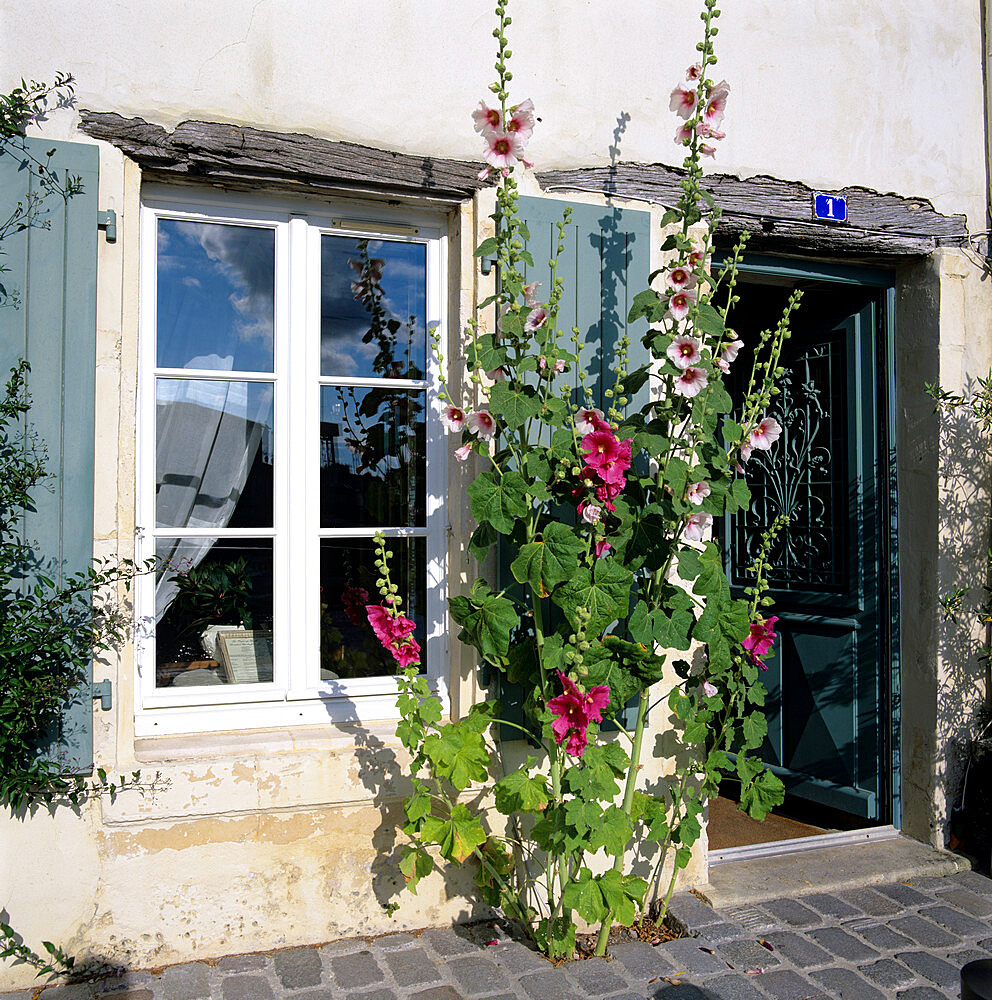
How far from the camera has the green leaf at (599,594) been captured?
260 cm

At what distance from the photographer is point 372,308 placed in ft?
10.7

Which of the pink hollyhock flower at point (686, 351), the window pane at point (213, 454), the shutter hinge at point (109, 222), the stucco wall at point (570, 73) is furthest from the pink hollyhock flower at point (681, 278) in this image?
the shutter hinge at point (109, 222)

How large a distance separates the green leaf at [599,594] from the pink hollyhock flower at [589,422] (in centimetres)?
39

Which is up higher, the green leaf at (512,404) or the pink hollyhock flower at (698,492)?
the green leaf at (512,404)

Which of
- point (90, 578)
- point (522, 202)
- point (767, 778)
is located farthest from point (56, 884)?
point (522, 202)

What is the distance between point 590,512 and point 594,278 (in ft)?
3.48

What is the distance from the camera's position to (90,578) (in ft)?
8.75

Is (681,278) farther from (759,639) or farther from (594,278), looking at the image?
(759,639)

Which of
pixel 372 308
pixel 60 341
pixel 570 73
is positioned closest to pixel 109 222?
pixel 60 341

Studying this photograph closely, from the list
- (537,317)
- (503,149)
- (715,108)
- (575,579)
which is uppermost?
(715,108)

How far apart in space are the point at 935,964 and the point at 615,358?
2.30 m

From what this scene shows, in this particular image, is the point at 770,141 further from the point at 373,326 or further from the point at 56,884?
the point at 56,884

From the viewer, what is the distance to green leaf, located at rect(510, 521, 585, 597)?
2.59 m

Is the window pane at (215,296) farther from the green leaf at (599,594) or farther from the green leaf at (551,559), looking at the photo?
the green leaf at (599,594)
